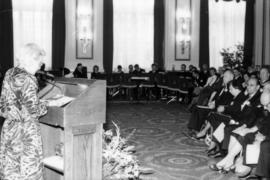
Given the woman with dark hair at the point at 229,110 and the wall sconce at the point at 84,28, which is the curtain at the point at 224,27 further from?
the woman with dark hair at the point at 229,110

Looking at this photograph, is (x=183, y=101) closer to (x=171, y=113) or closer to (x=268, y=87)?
(x=171, y=113)

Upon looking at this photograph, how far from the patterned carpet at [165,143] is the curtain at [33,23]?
166 inches

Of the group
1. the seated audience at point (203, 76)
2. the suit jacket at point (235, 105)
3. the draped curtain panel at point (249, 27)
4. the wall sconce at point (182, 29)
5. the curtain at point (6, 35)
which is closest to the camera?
the suit jacket at point (235, 105)

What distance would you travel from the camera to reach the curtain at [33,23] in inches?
527

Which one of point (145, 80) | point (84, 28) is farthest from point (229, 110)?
point (84, 28)

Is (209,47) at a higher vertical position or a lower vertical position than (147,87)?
higher

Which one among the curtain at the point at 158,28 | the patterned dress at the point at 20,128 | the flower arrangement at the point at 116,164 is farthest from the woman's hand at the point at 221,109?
the curtain at the point at 158,28

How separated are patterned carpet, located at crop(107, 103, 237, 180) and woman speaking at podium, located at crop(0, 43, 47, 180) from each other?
1775 mm

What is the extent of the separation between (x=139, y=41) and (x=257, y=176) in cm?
1025

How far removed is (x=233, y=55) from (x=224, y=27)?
47.8 inches

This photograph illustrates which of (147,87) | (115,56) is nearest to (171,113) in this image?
(147,87)

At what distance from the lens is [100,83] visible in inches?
125

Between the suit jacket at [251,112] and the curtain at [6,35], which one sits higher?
the curtain at [6,35]

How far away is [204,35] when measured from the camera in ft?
47.6
